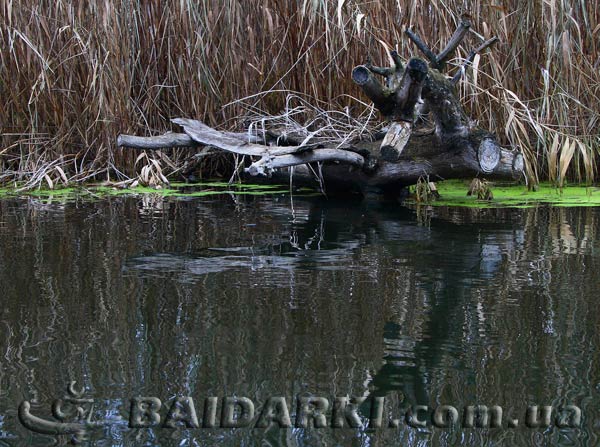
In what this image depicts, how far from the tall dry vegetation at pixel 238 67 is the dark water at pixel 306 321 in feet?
5.12

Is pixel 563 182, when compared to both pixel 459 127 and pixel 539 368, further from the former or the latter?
pixel 539 368

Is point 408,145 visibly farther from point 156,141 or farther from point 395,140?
point 156,141

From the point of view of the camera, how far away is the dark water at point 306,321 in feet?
5.72

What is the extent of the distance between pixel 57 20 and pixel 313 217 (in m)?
2.48

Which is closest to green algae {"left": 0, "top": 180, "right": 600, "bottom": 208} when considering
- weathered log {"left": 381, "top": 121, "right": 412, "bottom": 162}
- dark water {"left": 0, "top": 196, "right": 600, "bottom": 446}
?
weathered log {"left": 381, "top": 121, "right": 412, "bottom": 162}

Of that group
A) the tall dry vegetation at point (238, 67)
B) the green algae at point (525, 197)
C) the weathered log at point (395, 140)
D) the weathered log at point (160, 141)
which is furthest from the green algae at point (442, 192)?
the weathered log at point (395, 140)

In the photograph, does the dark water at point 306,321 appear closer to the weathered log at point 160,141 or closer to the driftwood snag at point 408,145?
the driftwood snag at point 408,145

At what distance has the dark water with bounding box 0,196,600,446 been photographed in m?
1.74

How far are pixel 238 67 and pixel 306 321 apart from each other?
3.74 metres

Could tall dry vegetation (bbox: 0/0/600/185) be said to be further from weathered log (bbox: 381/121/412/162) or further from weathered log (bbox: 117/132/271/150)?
A: weathered log (bbox: 381/121/412/162)

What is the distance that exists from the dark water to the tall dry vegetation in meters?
1.56

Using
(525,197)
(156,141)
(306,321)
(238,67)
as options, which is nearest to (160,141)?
(156,141)

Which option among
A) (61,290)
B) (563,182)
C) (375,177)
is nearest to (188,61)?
(375,177)

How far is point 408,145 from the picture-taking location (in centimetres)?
496
